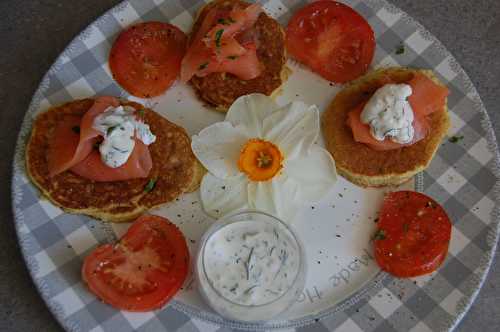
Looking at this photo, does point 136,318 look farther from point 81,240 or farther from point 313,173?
point 313,173

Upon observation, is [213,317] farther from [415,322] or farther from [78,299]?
[415,322]

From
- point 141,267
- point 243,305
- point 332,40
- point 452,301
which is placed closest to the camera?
point 243,305

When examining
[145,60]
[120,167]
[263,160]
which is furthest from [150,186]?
[145,60]

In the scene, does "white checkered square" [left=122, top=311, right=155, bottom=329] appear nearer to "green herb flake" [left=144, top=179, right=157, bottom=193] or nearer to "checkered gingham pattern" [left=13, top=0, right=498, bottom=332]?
"checkered gingham pattern" [left=13, top=0, right=498, bottom=332]

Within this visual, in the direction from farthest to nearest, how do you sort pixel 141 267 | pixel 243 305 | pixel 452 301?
pixel 452 301, pixel 141 267, pixel 243 305

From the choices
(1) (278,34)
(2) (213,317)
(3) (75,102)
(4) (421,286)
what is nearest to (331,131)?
(1) (278,34)

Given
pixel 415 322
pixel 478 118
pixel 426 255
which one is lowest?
pixel 415 322

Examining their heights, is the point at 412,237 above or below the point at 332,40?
below
